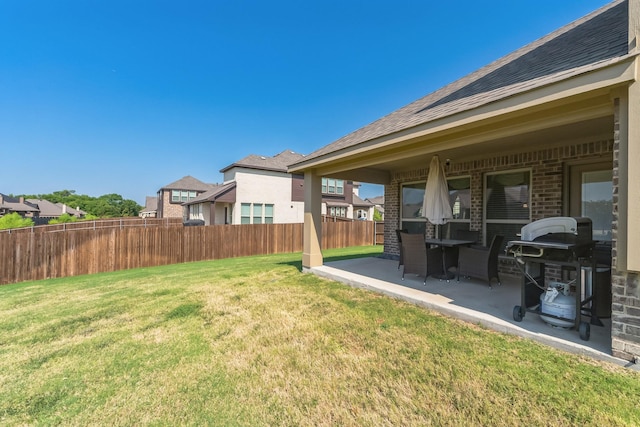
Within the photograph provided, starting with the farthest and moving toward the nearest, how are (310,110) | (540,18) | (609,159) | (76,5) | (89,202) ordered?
1. (89,202)
2. (310,110)
3. (76,5)
4. (540,18)
5. (609,159)

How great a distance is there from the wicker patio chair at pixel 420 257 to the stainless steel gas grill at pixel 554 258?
5.84 ft

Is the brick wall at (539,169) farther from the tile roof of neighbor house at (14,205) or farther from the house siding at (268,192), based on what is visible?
the tile roof of neighbor house at (14,205)

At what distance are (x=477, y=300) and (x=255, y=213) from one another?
16.8m

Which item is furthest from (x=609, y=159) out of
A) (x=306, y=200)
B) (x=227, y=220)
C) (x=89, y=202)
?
(x=89, y=202)

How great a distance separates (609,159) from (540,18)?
6.98 metres

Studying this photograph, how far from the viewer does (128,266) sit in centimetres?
1098

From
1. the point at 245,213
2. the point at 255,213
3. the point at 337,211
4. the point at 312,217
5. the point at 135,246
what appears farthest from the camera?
the point at 337,211

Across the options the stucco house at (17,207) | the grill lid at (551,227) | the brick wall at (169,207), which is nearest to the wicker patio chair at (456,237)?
the grill lid at (551,227)

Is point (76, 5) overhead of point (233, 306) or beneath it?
overhead

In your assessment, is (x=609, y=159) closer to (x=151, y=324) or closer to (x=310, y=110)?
(x=151, y=324)

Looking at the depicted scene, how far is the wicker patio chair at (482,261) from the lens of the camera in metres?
5.01

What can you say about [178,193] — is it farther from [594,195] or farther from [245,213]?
[594,195]

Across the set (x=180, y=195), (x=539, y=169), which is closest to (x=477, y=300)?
(x=539, y=169)

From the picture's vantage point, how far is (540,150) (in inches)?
217
